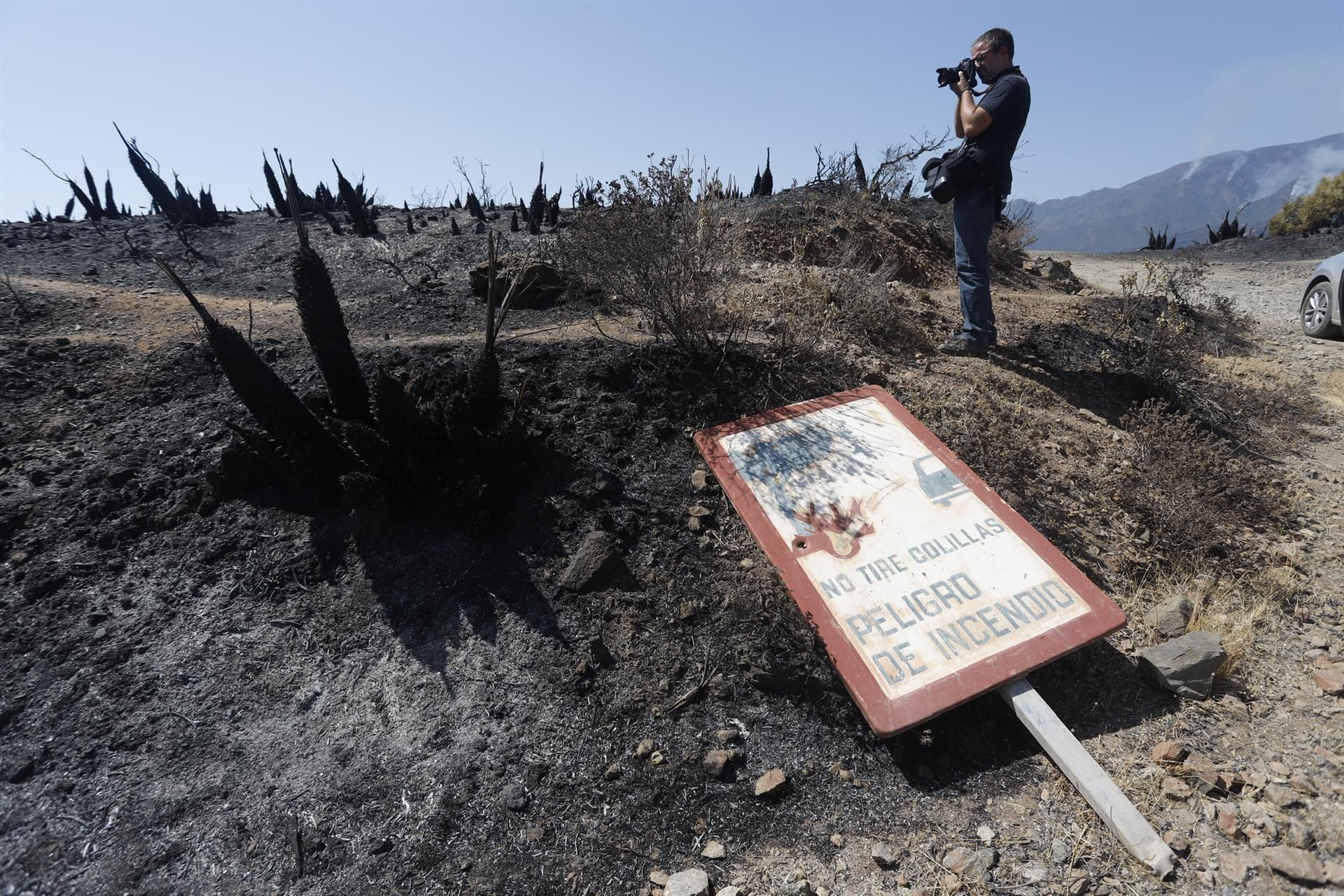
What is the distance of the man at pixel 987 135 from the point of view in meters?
3.85

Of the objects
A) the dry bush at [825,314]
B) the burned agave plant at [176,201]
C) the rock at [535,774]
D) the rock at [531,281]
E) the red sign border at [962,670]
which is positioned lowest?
the rock at [535,774]

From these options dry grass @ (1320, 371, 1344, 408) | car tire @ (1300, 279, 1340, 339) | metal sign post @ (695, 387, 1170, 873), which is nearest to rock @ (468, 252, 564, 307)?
metal sign post @ (695, 387, 1170, 873)

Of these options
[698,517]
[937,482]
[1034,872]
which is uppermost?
[937,482]

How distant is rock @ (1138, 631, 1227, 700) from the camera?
254 cm

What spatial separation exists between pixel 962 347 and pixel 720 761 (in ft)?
11.7

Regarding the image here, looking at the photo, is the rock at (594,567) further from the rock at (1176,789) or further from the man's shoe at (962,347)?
the man's shoe at (962,347)

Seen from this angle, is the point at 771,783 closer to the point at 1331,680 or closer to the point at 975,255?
the point at 1331,680

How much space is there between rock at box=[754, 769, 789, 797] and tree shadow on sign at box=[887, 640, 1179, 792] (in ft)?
1.55

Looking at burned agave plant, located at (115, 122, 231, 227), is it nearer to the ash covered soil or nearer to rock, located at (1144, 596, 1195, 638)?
the ash covered soil

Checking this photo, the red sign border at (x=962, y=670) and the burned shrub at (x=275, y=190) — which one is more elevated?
the burned shrub at (x=275, y=190)

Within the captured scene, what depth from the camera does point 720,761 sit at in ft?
7.60

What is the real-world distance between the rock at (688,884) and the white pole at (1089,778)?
51.6 inches

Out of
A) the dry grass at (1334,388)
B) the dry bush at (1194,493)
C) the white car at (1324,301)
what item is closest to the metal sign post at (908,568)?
the dry bush at (1194,493)

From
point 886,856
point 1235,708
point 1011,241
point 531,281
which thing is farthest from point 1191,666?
point 1011,241
